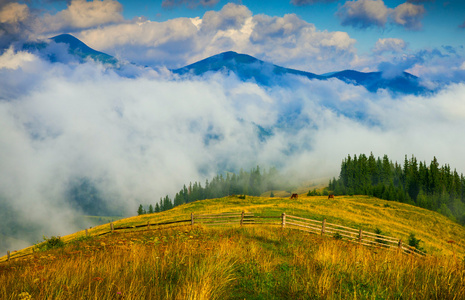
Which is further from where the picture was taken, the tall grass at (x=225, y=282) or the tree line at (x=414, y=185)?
the tree line at (x=414, y=185)

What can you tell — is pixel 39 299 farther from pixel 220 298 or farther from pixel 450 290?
pixel 450 290

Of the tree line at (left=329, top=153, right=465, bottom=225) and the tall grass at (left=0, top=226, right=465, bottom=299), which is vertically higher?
the tall grass at (left=0, top=226, right=465, bottom=299)

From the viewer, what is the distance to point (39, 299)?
3.87 m

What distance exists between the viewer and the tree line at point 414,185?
4149 inches

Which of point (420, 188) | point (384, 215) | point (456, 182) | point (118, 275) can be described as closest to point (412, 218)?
point (384, 215)

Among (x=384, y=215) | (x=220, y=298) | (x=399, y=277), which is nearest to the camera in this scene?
(x=220, y=298)

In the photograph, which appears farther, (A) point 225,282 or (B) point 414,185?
(B) point 414,185

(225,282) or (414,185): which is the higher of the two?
(225,282)

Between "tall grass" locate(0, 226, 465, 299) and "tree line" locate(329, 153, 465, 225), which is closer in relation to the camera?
"tall grass" locate(0, 226, 465, 299)

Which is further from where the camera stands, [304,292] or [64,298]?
[304,292]

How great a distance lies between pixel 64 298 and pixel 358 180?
466 feet

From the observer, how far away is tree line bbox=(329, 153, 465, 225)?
105375 millimetres

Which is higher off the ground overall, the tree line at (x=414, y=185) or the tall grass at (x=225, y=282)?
the tall grass at (x=225, y=282)

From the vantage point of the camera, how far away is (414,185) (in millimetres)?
127062
